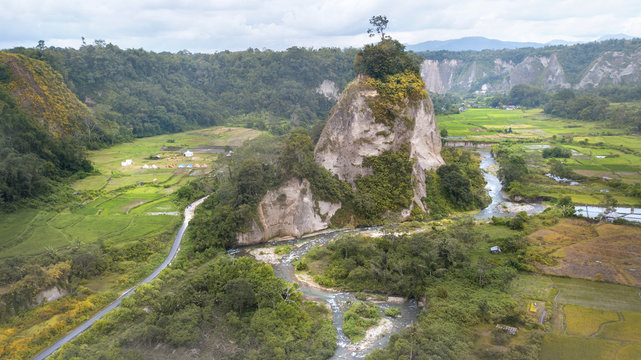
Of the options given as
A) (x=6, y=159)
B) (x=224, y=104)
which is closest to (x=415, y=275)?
(x=6, y=159)

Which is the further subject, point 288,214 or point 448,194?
point 448,194

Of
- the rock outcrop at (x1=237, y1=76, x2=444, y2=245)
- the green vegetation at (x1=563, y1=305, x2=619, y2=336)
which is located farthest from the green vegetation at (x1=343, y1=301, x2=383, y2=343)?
the rock outcrop at (x1=237, y1=76, x2=444, y2=245)

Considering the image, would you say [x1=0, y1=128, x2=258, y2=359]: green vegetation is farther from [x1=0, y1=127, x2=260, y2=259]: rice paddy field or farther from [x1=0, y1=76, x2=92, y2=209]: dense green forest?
[x1=0, y1=76, x2=92, y2=209]: dense green forest

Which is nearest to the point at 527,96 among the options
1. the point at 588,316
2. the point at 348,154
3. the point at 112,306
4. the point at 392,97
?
the point at 392,97

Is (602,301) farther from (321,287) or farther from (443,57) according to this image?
(443,57)

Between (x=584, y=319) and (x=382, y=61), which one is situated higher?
(x=382, y=61)

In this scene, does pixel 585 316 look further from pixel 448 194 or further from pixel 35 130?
pixel 35 130

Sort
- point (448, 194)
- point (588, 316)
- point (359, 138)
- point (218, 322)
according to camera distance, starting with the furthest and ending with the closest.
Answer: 1. point (448, 194)
2. point (359, 138)
3. point (588, 316)
4. point (218, 322)
